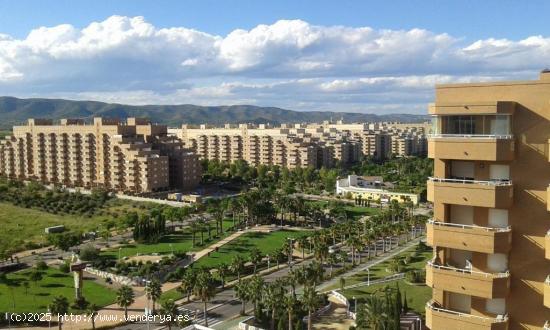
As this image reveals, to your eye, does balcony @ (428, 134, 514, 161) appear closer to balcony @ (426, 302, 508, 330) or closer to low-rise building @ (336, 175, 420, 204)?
balcony @ (426, 302, 508, 330)

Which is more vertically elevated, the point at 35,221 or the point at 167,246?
the point at 35,221

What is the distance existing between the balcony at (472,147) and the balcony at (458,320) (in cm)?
550

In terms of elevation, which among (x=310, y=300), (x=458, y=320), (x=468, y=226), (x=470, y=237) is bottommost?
(x=310, y=300)

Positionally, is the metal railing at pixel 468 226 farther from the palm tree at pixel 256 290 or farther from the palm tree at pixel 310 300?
the palm tree at pixel 256 290

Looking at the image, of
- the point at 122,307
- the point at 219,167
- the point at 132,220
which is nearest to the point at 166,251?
the point at 132,220

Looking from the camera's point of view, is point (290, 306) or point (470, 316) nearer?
point (470, 316)

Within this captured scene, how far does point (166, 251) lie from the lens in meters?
75.1

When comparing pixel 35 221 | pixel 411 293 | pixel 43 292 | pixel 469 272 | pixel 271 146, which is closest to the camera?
pixel 469 272

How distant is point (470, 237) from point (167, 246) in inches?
2549

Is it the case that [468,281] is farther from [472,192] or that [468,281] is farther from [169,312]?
[169,312]

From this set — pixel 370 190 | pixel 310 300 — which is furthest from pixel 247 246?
pixel 370 190

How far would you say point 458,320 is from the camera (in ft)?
60.8

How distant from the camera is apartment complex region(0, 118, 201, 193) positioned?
12006 cm

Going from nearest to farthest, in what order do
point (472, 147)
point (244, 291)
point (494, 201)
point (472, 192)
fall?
point (494, 201)
point (472, 147)
point (472, 192)
point (244, 291)
